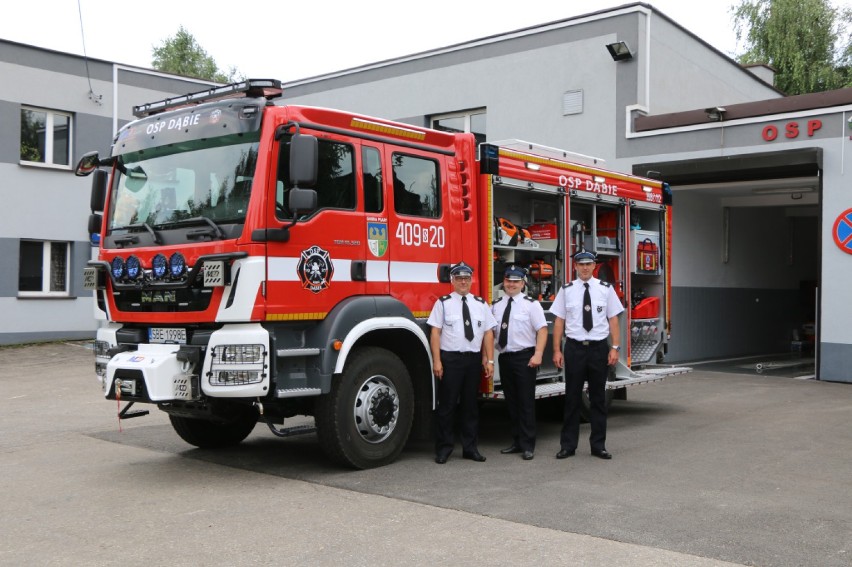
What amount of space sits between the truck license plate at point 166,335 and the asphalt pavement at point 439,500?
1168mm

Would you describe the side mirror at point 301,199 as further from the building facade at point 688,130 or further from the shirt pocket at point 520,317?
the building facade at point 688,130

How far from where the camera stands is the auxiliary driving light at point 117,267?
735 centimetres

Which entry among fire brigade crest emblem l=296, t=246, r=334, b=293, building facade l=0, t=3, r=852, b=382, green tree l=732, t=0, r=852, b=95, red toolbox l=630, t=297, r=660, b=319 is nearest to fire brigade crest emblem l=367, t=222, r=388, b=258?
fire brigade crest emblem l=296, t=246, r=334, b=293

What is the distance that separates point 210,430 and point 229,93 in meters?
3.34

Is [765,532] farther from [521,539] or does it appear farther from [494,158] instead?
[494,158]

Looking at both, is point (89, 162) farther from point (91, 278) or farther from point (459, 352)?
point (459, 352)

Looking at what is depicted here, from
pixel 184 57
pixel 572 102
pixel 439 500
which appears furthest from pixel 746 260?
pixel 184 57

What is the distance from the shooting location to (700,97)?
756 inches

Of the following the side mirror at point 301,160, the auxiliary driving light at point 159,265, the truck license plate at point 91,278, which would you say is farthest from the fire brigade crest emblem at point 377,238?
the truck license plate at point 91,278

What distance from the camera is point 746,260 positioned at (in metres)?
20.4

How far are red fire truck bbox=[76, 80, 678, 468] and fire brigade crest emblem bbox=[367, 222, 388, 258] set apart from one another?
18 mm

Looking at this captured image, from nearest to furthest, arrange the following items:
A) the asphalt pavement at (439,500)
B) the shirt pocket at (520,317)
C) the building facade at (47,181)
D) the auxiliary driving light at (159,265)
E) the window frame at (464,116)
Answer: the asphalt pavement at (439,500) → the auxiliary driving light at (159,265) → the shirt pocket at (520,317) → the window frame at (464,116) → the building facade at (47,181)

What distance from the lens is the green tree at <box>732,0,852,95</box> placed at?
31344mm

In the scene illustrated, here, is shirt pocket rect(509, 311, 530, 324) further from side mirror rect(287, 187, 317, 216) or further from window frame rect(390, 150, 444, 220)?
side mirror rect(287, 187, 317, 216)
